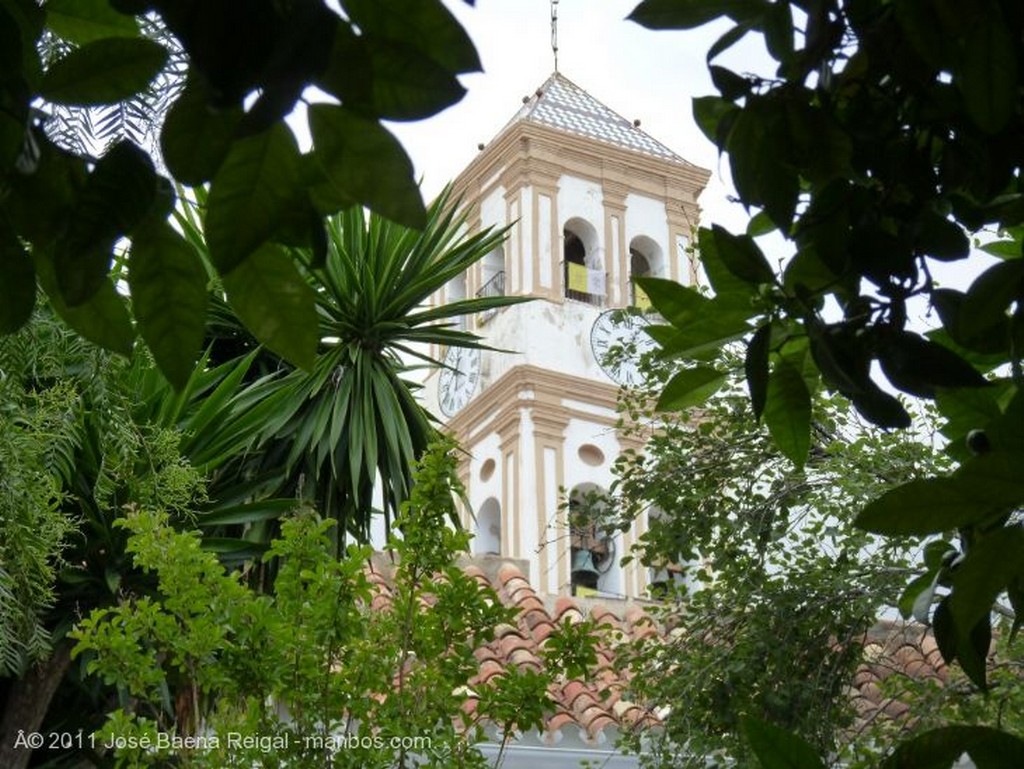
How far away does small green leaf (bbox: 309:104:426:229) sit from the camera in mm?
878

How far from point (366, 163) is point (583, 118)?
21828 millimetres

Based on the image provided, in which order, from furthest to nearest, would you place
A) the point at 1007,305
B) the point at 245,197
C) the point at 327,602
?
1. the point at 327,602
2. the point at 1007,305
3. the point at 245,197

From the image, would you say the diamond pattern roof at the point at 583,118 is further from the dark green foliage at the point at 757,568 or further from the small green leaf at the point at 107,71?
the small green leaf at the point at 107,71

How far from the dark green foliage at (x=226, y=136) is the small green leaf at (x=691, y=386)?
0.43 m

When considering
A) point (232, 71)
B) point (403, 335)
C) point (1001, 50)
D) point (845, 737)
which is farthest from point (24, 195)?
point (403, 335)

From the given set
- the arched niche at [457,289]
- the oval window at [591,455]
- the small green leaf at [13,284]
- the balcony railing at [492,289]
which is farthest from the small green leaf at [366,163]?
the arched niche at [457,289]

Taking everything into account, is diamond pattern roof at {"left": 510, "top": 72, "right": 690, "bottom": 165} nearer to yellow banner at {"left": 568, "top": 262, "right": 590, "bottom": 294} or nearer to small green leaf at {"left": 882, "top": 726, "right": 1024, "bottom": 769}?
yellow banner at {"left": 568, "top": 262, "right": 590, "bottom": 294}

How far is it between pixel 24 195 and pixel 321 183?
199 millimetres

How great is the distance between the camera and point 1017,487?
1023 mm

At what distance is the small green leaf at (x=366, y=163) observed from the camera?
2.88 feet

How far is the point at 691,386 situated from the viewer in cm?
138

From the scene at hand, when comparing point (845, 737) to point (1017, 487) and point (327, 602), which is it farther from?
point (1017, 487)

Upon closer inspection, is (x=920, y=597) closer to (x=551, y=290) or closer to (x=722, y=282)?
(x=722, y=282)

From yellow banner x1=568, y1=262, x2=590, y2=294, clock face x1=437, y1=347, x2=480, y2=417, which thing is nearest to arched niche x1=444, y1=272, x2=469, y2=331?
clock face x1=437, y1=347, x2=480, y2=417
